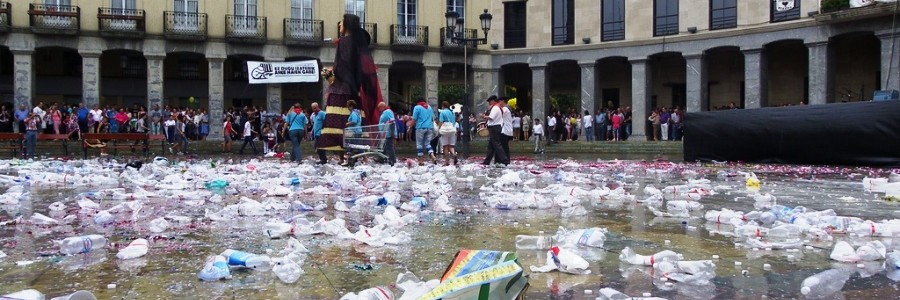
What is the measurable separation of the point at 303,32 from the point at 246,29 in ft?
7.99

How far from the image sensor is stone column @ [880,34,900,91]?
26.7 m

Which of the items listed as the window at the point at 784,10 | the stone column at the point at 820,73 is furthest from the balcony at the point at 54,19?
the stone column at the point at 820,73

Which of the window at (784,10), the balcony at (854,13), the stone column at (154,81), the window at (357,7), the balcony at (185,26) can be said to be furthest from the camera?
the window at (357,7)

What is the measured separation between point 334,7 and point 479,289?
33.8 m

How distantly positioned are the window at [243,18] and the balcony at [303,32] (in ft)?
4.76

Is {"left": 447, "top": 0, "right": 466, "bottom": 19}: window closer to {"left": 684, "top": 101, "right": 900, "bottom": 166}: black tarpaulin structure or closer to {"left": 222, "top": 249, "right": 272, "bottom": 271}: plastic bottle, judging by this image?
{"left": 684, "top": 101, "right": 900, "bottom": 166}: black tarpaulin structure

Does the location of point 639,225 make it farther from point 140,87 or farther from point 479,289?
point 140,87

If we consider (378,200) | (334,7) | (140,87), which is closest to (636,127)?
(334,7)

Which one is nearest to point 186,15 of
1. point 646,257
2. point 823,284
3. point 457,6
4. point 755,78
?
Answer: point 457,6

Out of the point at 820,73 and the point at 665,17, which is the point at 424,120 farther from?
the point at 665,17

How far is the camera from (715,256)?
4.78 meters

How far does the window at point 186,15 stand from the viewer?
33812 mm

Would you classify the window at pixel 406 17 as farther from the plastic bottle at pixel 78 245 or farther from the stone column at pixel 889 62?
the plastic bottle at pixel 78 245

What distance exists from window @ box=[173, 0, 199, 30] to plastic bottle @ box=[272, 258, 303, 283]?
105ft
